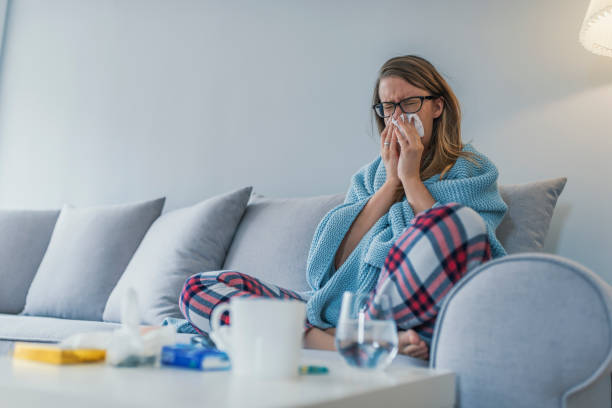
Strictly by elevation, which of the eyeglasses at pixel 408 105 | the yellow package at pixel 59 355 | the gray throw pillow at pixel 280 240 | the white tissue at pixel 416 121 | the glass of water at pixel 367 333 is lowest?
the gray throw pillow at pixel 280 240

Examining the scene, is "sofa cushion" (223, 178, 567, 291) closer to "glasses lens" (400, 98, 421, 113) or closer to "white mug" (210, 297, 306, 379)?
"glasses lens" (400, 98, 421, 113)

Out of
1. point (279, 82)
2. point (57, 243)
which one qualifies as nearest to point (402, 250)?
point (279, 82)

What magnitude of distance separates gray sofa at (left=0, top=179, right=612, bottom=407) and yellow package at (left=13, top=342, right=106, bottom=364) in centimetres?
50

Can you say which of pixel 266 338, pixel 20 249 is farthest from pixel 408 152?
pixel 20 249

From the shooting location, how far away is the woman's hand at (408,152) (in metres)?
1.48

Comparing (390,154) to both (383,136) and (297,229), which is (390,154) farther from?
(297,229)

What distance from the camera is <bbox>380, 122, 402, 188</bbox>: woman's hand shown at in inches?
60.5

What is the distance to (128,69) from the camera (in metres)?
2.79

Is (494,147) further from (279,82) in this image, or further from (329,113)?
(279,82)

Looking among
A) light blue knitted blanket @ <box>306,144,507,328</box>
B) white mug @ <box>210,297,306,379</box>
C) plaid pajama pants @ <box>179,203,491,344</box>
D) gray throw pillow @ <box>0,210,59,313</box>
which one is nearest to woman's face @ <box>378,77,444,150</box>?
light blue knitted blanket @ <box>306,144,507,328</box>

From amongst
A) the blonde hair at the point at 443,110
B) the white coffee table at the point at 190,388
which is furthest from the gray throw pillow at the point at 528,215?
the white coffee table at the point at 190,388

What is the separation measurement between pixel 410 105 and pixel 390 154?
0.51 ft

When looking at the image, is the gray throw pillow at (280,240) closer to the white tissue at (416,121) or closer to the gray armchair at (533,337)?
the white tissue at (416,121)

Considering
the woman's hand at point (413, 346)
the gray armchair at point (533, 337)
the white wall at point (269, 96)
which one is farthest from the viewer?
the white wall at point (269, 96)
